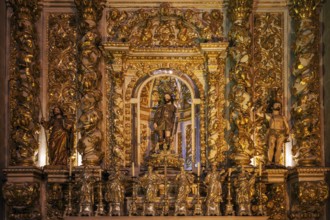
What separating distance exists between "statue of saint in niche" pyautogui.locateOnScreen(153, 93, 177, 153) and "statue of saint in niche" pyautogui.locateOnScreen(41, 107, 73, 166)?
1936 millimetres

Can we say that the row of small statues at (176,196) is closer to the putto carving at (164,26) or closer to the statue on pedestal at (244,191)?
the statue on pedestal at (244,191)

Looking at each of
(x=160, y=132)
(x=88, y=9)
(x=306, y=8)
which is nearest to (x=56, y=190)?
(x=160, y=132)

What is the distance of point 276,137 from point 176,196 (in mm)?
2660

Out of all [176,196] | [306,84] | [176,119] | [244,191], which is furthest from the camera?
[176,119]

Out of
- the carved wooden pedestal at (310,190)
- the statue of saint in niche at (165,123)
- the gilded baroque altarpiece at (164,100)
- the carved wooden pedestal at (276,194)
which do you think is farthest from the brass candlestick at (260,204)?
the statue of saint in niche at (165,123)

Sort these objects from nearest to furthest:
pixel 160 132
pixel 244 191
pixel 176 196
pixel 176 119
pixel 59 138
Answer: pixel 244 191 → pixel 176 196 → pixel 59 138 → pixel 160 132 → pixel 176 119

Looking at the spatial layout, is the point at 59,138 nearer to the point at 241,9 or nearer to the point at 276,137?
the point at 276,137

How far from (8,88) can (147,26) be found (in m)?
3.42

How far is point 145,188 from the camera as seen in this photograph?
59.9 feet

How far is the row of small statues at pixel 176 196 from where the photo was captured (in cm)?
1788

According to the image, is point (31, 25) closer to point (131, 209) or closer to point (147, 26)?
point (147, 26)

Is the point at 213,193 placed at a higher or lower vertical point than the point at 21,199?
higher

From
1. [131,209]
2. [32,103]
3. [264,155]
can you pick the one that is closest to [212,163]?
[264,155]

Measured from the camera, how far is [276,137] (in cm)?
1916
